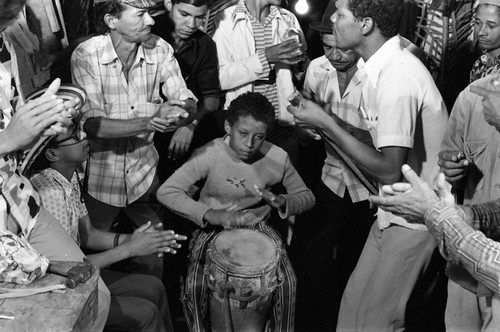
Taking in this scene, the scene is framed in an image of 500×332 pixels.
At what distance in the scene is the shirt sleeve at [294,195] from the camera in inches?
182

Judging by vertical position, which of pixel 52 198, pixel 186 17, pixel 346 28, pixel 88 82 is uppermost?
pixel 346 28

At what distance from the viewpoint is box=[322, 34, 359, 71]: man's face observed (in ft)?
16.2

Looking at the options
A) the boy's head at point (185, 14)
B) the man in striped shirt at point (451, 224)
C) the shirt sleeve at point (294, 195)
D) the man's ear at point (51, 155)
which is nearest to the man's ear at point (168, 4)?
the boy's head at point (185, 14)

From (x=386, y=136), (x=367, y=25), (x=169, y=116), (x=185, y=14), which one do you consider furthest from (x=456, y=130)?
(x=185, y=14)

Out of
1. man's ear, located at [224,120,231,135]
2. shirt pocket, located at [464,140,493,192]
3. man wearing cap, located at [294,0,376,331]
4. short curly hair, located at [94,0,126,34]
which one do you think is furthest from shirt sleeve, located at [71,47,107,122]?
shirt pocket, located at [464,140,493,192]

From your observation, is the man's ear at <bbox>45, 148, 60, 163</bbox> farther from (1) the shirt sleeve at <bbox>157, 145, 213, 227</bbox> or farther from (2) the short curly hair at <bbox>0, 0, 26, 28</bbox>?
(2) the short curly hair at <bbox>0, 0, 26, 28</bbox>

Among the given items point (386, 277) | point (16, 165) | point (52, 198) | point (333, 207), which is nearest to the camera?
point (16, 165)

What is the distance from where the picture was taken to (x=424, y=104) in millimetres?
3947

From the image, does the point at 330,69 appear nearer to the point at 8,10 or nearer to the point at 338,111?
the point at 338,111

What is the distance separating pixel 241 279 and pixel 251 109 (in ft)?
3.28

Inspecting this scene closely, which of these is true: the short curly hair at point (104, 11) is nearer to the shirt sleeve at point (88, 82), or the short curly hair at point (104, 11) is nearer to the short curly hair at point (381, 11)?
the shirt sleeve at point (88, 82)

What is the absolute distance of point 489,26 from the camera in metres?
4.89

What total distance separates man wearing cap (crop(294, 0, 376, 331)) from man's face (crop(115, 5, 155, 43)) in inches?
42.6

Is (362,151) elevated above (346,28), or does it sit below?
below
